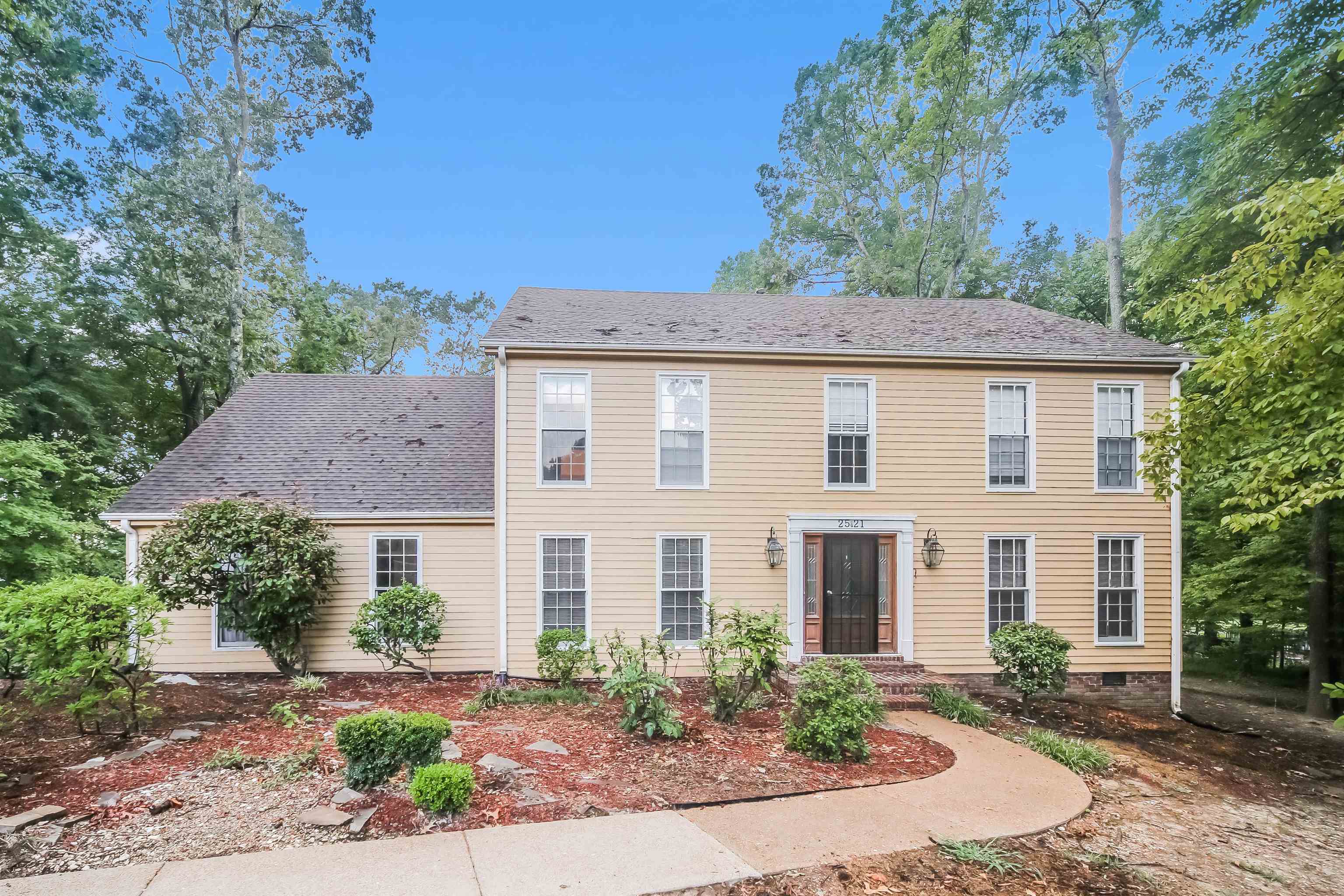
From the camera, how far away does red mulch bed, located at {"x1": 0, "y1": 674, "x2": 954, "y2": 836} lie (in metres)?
4.54

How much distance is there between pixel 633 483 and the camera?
9234mm

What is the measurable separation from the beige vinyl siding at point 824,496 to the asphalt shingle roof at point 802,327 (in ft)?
1.03

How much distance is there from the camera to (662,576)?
9219 mm

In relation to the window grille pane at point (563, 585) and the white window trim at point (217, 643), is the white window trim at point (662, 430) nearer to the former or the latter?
the window grille pane at point (563, 585)

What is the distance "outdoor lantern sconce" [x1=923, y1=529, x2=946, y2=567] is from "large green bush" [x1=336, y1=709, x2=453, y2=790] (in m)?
7.62

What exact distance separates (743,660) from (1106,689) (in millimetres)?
7081

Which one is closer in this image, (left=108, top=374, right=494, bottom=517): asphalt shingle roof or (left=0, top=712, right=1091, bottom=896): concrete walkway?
(left=0, top=712, right=1091, bottom=896): concrete walkway

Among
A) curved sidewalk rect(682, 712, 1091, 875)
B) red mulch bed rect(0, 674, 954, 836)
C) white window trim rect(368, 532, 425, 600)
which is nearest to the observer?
curved sidewalk rect(682, 712, 1091, 875)

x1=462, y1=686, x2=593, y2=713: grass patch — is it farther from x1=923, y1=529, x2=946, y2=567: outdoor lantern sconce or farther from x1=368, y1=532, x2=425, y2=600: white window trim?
x1=923, y1=529, x2=946, y2=567: outdoor lantern sconce

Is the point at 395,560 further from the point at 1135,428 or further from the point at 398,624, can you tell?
the point at 1135,428

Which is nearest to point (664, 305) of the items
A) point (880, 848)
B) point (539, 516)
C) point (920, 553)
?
point (539, 516)

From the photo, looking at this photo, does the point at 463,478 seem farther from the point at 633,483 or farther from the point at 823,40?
the point at 823,40

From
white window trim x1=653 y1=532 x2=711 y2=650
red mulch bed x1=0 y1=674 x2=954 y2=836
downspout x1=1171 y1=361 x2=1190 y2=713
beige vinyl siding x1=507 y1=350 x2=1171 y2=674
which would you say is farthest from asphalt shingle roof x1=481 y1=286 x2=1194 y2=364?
red mulch bed x1=0 y1=674 x2=954 y2=836

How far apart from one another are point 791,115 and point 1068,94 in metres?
9.78
